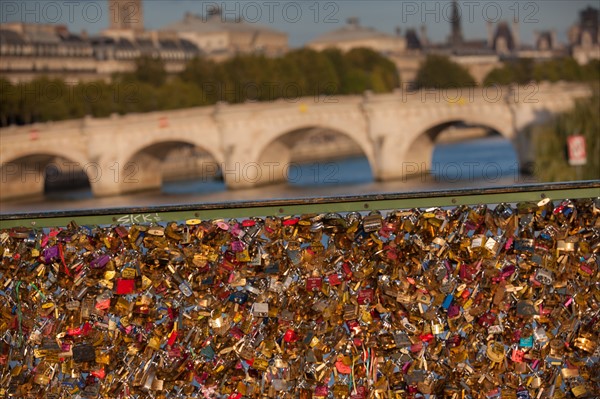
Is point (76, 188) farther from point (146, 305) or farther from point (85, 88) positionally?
point (146, 305)

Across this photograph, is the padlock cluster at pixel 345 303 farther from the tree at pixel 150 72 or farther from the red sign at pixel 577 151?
the tree at pixel 150 72

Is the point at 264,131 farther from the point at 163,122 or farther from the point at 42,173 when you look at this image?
the point at 42,173

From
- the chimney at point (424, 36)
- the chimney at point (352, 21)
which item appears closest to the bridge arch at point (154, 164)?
the chimney at point (424, 36)

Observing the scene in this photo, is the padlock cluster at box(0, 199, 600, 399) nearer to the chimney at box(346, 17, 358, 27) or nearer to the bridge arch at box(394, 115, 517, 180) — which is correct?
the bridge arch at box(394, 115, 517, 180)

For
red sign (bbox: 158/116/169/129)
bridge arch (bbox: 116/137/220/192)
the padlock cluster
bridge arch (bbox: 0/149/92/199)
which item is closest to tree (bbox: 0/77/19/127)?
bridge arch (bbox: 0/149/92/199)

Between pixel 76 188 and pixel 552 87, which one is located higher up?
Result: pixel 552 87

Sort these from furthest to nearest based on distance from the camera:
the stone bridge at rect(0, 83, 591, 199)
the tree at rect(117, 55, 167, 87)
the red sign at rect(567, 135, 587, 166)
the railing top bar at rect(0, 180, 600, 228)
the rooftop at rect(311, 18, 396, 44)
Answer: the rooftop at rect(311, 18, 396, 44)
the tree at rect(117, 55, 167, 87)
the stone bridge at rect(0, 83, 591, 199)
the red sign at rect(567, 135, 587, 166)
the railing top bar at rect(0, 180, 600, 228)

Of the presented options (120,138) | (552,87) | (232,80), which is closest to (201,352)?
(552,87)
